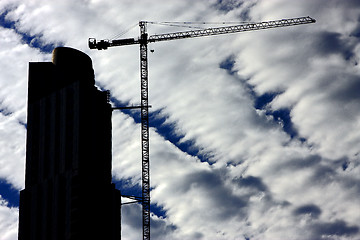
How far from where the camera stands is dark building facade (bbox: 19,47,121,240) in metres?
184

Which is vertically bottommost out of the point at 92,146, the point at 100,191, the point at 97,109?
the point at 100,191

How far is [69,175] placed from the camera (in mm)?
186125

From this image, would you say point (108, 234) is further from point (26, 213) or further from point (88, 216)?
point (26, 213)

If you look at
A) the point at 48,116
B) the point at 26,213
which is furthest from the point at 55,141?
the point at 26,213

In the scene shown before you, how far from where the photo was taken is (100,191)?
193 meters

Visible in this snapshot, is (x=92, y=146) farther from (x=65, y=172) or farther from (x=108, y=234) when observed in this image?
(x=108, y=234)

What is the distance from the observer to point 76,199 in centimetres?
18312

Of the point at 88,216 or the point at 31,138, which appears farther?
the point at 31,138

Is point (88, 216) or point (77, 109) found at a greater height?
point (77, 109)

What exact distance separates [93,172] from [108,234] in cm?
1866

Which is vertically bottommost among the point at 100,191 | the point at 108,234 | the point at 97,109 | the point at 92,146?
the point at 108,234

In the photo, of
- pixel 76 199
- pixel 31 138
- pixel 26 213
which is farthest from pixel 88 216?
pixel 31 138

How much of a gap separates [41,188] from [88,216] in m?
17.7

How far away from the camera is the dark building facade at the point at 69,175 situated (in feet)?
602
